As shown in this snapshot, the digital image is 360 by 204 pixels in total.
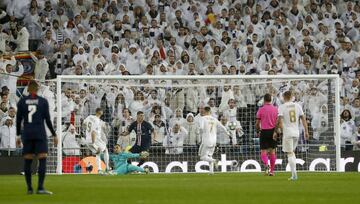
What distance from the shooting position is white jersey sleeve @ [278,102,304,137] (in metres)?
29.4

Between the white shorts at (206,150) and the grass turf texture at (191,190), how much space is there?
530cm

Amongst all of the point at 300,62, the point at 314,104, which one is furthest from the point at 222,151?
the point at 300,62

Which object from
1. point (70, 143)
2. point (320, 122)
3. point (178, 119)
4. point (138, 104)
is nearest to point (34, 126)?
point (70, 143)

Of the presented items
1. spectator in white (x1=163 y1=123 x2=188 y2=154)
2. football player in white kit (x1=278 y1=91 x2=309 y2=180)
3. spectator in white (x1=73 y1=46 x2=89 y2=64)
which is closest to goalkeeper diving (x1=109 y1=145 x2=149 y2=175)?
spectator in white (x1=163 y1=123 x2=188 y2=154)

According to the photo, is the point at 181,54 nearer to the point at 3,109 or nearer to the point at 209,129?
the point at 209,129

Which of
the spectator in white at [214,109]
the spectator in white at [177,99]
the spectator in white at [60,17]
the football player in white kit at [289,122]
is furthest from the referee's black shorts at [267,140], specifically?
the spectator in white at [60,17]

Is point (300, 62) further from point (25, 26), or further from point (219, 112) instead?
point (25, 26)

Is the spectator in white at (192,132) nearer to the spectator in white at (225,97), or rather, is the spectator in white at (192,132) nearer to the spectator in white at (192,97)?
the spectator in white at (192,97)

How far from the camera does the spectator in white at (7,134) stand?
3634cm

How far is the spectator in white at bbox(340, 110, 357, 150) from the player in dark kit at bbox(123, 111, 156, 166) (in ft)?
22.8

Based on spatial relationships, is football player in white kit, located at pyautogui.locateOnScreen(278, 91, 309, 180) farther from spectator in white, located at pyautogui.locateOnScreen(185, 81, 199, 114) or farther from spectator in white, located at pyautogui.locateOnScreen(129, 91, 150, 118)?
spectator in white, located at pyautogui.locateOnScreen(129, 91, 150, 118)

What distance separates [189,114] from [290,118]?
8.51m

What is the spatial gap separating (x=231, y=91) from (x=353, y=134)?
4.44 m

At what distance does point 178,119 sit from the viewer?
3756 cm
